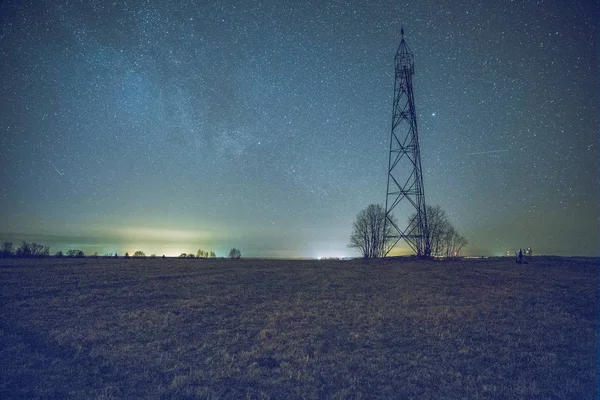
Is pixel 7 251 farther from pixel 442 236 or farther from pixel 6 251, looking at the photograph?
pixel 442 236

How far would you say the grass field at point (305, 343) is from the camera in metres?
8.66

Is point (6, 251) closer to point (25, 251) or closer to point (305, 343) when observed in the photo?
point (25, 251)

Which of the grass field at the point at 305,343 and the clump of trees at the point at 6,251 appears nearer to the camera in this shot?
the grass field at the point at 305,343

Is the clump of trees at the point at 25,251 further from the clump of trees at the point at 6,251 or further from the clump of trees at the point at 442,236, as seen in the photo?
the clump of trees at the point at 442,236

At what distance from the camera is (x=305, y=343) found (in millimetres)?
11773

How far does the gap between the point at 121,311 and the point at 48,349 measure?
5.36 meters

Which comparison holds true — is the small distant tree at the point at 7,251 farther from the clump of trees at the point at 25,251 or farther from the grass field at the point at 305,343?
the grass field at the point at 305,343

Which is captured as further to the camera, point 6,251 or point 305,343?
point 6,251

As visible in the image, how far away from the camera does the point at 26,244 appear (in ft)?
265

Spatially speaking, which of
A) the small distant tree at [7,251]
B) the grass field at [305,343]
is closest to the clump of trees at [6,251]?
the small distant tree at [7,251]

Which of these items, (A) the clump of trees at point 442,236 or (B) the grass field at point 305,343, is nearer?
(B) the grass field at point 305,343

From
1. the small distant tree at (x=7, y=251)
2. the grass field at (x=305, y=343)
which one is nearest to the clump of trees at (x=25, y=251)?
the small distant tree at (x=7, y=251)

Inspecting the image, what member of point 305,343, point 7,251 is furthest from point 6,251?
point 305,343

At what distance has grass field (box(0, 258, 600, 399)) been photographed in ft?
28.4
